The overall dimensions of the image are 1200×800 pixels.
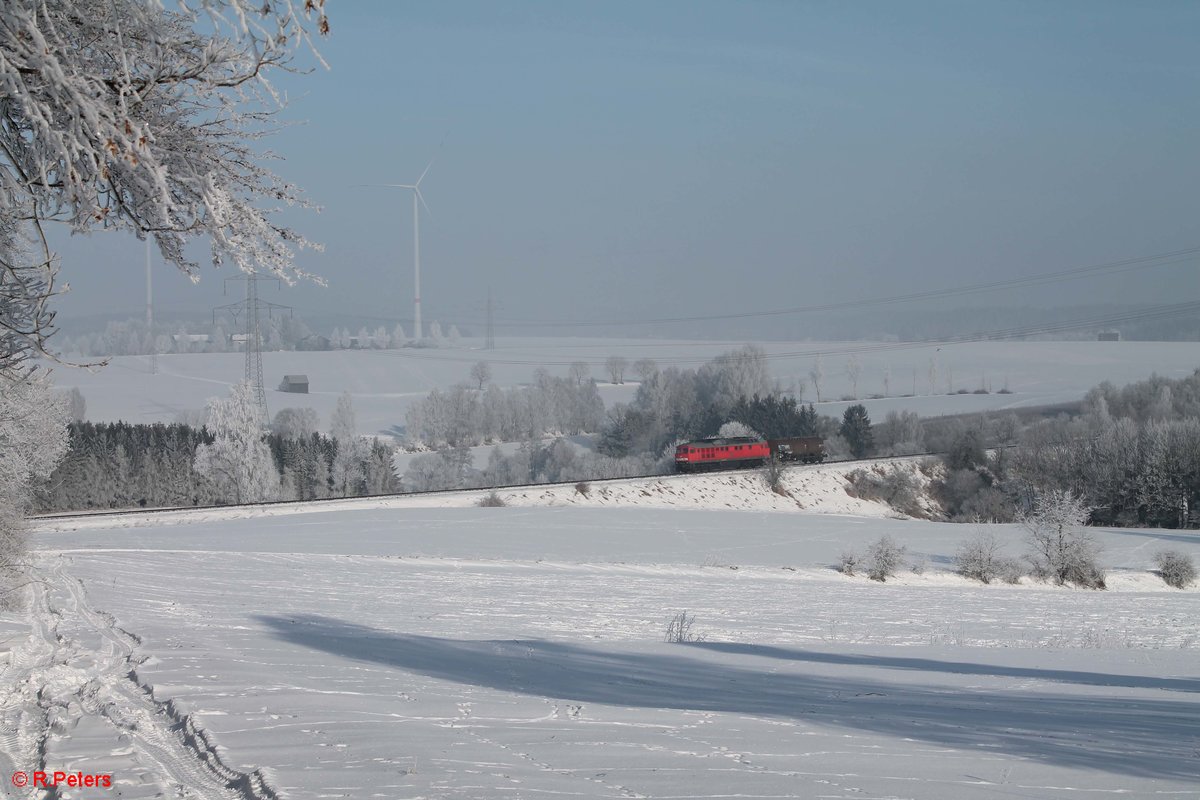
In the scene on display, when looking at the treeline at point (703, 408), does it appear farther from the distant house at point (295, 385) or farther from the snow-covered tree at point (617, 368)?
the distant house at point (295, 385)

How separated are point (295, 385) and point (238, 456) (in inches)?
1626

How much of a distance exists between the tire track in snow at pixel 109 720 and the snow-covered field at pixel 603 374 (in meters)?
73.6

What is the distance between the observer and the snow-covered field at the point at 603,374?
9012 cm

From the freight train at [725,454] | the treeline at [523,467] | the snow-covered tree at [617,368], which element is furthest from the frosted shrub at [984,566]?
the snow-covered tree at [617,368]

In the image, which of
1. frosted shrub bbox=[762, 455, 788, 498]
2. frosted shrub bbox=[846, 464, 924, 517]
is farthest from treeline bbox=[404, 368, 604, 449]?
frosted shrub bbox=[846, 464, 924, 517]

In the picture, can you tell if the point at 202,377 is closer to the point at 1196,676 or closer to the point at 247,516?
the point at 247,516

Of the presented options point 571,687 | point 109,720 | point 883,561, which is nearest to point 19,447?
point 109,720

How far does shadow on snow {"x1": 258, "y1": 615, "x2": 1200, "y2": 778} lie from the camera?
20.3ft

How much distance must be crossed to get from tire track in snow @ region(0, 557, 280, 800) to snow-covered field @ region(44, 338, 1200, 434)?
2897 inches

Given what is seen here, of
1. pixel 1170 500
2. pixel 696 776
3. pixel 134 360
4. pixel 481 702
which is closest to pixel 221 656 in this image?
pixel 481 702

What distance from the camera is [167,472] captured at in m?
55.1

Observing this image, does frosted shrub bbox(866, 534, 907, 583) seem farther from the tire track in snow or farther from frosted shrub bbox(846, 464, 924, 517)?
frosted shrub bbox(846, 464, 924, 517)

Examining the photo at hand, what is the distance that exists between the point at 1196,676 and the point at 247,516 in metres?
33.3

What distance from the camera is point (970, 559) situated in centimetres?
3198
